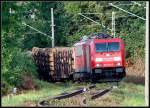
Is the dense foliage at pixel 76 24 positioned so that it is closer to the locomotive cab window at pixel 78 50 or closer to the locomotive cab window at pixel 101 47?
the locomotive cab window at pixel 78 50

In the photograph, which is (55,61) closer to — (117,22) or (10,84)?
(10,84)

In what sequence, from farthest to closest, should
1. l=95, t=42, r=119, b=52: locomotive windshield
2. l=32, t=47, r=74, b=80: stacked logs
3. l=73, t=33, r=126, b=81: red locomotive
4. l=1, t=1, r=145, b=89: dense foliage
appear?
l=1, t=1, r=145, b=89: dense foliage, l=32, t=47, r=74, b=80: stacked logs, l=95, t=42, r=119, b=52: locomotive windshield, l=73, t=33, r=126, b=81: red locomotive

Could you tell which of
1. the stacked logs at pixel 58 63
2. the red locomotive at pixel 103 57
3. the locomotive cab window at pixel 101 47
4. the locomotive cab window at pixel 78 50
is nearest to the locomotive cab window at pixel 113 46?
the red locomotive at pixel 103 57

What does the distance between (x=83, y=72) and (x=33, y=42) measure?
23967mm

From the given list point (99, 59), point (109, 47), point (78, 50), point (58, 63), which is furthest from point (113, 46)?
point (58, 63)

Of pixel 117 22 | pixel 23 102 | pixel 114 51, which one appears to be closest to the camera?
pixel 23 102

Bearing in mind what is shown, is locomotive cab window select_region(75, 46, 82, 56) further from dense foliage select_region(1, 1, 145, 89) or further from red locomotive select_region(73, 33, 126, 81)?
dense foliage select_region(1, 1, 145, 89)

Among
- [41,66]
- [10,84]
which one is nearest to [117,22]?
[41,66]

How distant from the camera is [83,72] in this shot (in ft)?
133

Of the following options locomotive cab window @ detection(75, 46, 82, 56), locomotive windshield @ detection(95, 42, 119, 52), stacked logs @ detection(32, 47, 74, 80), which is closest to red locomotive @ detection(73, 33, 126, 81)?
locomotive windshield @ detection(95, 42, 119, 52)

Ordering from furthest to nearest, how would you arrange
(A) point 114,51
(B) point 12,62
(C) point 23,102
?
(A) point 114,51, (B) point 12,62, (C) point 23,102

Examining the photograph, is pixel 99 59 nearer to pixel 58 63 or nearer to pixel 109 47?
pixel 109 47

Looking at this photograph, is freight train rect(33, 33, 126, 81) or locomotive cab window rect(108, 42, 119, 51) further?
locomotive cab window rect(108, 42, 119, 51)

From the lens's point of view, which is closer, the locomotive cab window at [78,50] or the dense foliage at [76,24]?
the locomotive cab window at [78,50]
